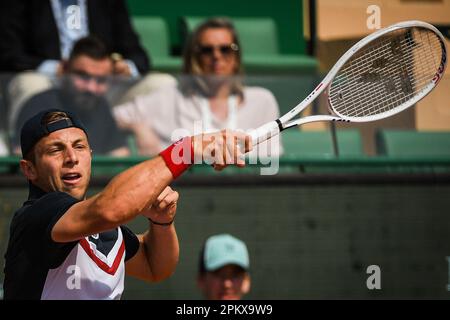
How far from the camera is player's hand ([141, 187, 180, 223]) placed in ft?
12.1

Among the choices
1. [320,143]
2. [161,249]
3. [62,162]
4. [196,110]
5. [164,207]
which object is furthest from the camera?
[320,143]

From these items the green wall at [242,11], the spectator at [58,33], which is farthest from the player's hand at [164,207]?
the green wall at [242,11]

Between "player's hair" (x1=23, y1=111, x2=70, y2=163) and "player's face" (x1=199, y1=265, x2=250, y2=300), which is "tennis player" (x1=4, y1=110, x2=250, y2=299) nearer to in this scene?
"player's hair" (x1=23, y1=111, x2=70, y2=163)

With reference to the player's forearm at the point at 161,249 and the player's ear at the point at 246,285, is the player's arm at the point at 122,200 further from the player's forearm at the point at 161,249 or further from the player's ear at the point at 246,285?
the player's ear at the point at 246,285

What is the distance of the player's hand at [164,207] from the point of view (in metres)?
3.69

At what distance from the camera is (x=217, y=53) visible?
6.49m

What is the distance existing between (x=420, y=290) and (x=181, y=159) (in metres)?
2.82

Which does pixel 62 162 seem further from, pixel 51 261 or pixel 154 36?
pixel 154 36

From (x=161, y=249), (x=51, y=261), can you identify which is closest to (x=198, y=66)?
(x=161, y=249)

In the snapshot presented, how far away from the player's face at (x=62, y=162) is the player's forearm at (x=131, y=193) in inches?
17.2

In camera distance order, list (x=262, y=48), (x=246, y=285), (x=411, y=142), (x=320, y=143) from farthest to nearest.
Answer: (x=262, y=48) → (x=411, y=142) → (x=320, y=143) → (x=246, y=285)

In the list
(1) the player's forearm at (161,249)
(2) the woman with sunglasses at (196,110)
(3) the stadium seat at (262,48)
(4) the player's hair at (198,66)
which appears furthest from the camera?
(3) the stadium seat at (262,48)

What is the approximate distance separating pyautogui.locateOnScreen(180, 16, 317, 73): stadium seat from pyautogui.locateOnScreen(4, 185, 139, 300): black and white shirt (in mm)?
4003

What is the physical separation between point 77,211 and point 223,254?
6.98 feet
